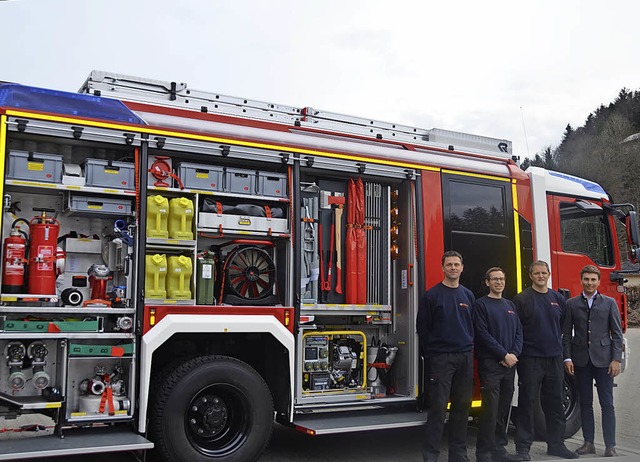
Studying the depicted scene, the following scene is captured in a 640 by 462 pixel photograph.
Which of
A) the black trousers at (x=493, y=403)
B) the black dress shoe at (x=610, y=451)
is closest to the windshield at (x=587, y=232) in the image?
the black trousers at (x=493, y=403)

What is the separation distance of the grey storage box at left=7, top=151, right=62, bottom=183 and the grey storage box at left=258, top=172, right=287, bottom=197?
1.84 m

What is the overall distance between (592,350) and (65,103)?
18.8 ft

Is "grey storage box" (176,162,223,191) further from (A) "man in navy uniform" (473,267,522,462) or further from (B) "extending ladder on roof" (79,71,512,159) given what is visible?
(A) "man in navy uniform" (473,267,522,462)

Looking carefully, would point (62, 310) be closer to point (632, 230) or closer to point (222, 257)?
point (222, 257)

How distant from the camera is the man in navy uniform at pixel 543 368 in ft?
23.6

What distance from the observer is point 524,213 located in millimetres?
8289

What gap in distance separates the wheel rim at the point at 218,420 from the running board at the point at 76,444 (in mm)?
566

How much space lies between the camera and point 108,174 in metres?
5.89

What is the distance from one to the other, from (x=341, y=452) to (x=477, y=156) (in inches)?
147

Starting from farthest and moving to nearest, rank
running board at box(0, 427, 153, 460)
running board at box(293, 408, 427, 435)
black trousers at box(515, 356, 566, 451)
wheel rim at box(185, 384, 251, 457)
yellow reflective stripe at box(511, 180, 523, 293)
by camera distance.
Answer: yellow reflective stripe at box(511, 180, 523, 293) → black trousers at box(515, 356, 566, 451) → running board at box(293, 408, 427, 435) → wheel rim at box(185, 384, 251, 457) → running board at box(0, 427, 153, 460)

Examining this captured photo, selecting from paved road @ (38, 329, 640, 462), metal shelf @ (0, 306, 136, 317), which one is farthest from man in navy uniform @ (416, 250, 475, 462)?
metal shelf @ (0, 306, 136, 317)

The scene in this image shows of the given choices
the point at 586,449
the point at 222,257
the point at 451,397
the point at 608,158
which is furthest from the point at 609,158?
the point at 222,257

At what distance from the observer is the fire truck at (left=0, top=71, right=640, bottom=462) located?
219 inches

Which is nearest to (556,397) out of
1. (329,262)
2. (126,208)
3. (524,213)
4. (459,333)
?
(459,333)
